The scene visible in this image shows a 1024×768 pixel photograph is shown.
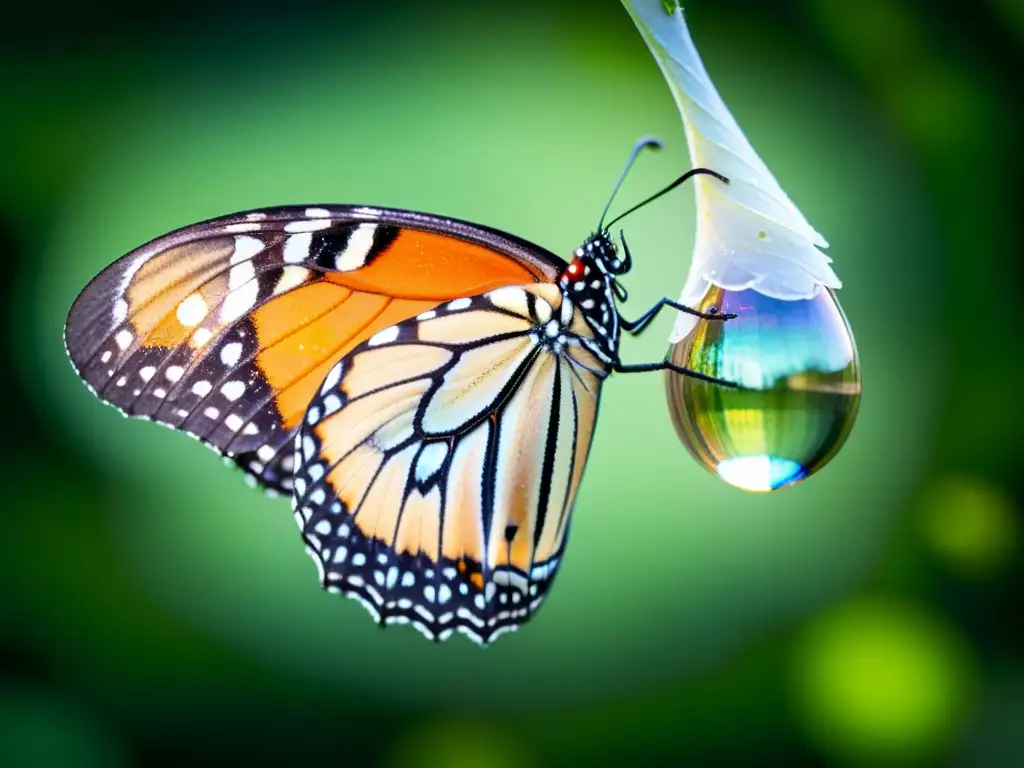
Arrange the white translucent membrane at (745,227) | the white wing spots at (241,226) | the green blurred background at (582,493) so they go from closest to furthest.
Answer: the white translucent membrane at (745,227) → the white wing spots at (241,226) → the green blurred background at (582,493)

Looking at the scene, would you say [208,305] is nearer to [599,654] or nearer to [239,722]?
[599,654]

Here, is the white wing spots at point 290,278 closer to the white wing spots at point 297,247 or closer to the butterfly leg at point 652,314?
the white wing spots at point 297,247

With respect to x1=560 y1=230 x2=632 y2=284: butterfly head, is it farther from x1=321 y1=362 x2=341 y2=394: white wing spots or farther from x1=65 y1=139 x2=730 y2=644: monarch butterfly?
x1=321 y1=362 x2=341 y2=394: white wing spots

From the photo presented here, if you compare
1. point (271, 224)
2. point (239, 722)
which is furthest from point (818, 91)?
point (239, 722)

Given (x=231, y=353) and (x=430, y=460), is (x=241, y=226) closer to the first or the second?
(x=231, y=353)

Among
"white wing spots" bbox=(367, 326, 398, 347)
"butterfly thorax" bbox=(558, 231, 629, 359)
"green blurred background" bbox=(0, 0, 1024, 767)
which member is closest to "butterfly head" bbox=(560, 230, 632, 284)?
"butterfly thorax" bbox=(558, 231, 629, 359)

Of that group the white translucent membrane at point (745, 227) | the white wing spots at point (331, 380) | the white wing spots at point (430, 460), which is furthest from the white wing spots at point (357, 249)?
the white translucent membrane at point (745, 227)
